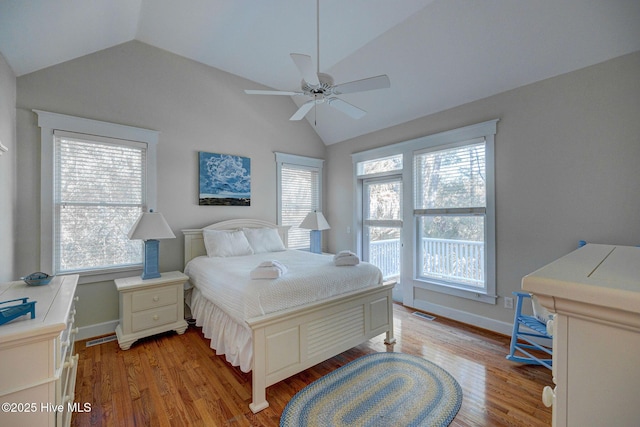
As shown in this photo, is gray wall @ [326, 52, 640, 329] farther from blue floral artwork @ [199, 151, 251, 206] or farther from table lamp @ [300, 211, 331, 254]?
blue floral artwork @ [199, 151, 251, 206]

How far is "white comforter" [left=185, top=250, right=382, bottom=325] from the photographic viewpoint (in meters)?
2.04

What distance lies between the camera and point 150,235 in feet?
9.33

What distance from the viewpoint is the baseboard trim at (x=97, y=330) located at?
291cm

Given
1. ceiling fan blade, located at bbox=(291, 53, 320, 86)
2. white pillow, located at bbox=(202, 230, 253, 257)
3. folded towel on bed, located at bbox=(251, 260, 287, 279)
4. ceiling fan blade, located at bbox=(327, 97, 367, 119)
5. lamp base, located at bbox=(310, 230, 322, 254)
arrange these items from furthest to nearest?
lamp base, located at bbox=(310, 230, 322, 254) → white pillow, located at bbox=(202, 230, 253, 257) → ceiling fan blade, located at bbox=(327, 97, 367, 119) → folded towel on bed, located at bbox=(251, 260, 287, 279) → ceiling fan blade, located at bbox=(291, 53, 320, 86)

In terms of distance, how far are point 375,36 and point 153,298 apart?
372 cm

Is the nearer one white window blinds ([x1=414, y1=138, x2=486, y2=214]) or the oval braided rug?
the oval braided rug

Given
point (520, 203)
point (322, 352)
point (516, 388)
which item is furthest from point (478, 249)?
point (322, 352)

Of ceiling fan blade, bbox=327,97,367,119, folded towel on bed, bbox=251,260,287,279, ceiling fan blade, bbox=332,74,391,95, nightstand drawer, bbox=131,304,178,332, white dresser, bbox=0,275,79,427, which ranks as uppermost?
ceiling fan blade, bbox=332,74,391,95

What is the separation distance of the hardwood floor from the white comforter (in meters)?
0.55

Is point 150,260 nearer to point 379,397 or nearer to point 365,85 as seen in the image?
point 379,397

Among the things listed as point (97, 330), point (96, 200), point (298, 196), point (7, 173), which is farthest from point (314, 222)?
point (7, 173)

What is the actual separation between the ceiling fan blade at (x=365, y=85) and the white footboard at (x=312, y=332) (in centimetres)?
174

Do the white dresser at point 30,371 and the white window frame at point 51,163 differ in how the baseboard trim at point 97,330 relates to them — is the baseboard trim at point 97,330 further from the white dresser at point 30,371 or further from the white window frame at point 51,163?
the white dresser at point 30,371

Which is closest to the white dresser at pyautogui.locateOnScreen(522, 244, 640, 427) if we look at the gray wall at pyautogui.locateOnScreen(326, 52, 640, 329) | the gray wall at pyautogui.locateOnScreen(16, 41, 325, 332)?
the gray wall at pyautogui.locateOnScreen(326, 52, 640, 329)
